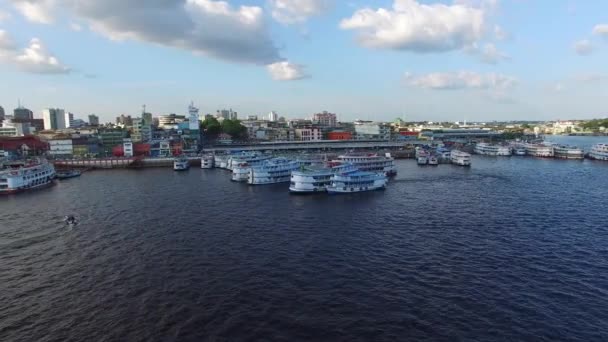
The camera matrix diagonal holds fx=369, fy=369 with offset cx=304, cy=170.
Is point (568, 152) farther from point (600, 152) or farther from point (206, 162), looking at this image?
point (206, 162)

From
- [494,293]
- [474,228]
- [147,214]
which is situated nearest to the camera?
[494,293]

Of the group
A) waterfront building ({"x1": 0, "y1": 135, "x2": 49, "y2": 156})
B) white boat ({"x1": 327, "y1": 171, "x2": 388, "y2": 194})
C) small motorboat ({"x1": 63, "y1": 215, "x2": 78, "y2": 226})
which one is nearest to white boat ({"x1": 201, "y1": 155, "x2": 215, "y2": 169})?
white boat ({"x1": 327, "y1": 171, "x2": 388, "y2": 194})

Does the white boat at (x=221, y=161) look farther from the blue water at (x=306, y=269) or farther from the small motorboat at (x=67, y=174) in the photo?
the blue water at (x=306, y=269)

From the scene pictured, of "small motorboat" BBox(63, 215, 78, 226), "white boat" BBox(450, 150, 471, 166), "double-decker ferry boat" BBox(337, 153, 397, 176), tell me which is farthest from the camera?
"white boat" BBox(450, 150, 471, 166)

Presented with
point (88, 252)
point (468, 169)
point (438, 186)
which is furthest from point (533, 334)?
point (468, 169)

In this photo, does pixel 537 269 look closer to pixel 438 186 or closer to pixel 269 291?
pixel 269 291

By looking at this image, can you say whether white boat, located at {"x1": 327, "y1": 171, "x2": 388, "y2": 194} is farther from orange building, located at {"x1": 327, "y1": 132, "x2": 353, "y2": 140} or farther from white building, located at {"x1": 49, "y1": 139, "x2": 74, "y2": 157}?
orange building, located at {"x1": 327, "y1": 132, "x2": 353, "y2": 140}

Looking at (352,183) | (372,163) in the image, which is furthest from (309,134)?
(352,183)
